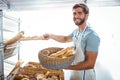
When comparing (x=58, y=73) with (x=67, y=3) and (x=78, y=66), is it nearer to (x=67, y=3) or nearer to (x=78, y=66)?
(x=78, y=66)

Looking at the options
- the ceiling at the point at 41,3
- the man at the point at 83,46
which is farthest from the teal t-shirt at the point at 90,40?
the ceiling at the point at 41,3

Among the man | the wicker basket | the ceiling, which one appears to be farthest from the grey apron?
the ceiling

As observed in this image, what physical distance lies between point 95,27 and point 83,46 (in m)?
0.37

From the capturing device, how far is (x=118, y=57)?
1.88m

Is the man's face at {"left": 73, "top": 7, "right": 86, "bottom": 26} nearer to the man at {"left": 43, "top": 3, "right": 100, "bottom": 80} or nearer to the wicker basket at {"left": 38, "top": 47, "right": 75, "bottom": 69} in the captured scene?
the man at {"left": 43, "top": 3, "right": 100, "bottom": 80}

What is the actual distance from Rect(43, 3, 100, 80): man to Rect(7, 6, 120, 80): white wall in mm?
230

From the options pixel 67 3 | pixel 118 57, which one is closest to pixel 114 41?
pixel 118 57

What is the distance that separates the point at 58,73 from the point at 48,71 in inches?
3.8

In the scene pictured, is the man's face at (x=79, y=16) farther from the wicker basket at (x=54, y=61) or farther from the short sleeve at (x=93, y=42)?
the wicker basket at (x=54, y=61)

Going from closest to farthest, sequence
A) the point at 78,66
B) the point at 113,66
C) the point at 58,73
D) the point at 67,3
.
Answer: the point at 78,66
the point at 58,73
the point at 67,3
the point at 113,66

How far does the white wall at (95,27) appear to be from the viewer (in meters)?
1.83

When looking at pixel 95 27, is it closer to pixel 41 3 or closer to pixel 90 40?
pixel 90 40

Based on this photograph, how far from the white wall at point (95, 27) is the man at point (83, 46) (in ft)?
0.76

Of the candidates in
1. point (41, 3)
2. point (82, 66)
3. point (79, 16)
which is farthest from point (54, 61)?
point (41, 3)
